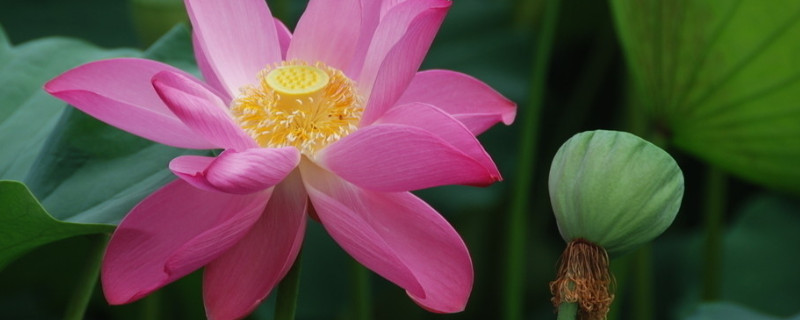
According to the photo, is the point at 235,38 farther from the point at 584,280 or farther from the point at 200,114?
the point at 584,280

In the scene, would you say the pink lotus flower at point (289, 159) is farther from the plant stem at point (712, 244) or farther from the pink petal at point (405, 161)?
the plant stem at point (712, 244)

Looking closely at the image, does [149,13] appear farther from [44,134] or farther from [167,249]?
[167,249]

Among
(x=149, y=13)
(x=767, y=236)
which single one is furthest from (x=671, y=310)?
(x=149, y=13)

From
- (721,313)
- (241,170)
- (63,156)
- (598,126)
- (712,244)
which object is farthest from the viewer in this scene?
(598,126)

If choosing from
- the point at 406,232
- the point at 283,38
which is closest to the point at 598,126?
the point at 283,38

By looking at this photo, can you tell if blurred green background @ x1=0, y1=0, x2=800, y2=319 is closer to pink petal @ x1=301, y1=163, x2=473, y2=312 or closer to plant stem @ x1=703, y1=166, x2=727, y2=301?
plant stem @ x1=703, y1=166, x2=727, y2=301

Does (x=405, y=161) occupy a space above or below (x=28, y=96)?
above

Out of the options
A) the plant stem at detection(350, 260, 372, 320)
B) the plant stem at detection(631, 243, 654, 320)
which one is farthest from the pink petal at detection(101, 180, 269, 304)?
the plant stem at detection(631, 243, 654, 320)

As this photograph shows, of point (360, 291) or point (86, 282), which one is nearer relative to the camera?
point (86, 282)
